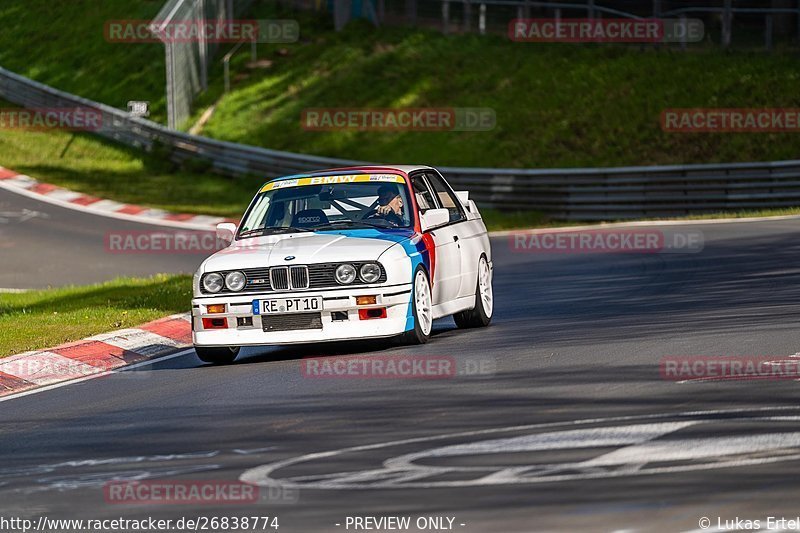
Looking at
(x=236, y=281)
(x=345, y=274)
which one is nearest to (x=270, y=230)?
(x=236, y=281)

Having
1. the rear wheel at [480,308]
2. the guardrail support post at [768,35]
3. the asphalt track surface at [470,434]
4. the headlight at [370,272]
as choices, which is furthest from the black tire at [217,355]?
the guardrail support post at [768,35]

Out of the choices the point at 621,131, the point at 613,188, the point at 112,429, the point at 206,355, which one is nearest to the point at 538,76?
the point at 621,131

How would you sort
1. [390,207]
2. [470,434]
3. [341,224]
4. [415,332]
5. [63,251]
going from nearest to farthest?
[470,434] → [415,332] → [341,224] → [390,207] → [63,251]

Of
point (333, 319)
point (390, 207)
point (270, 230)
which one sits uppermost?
point (390, 207)

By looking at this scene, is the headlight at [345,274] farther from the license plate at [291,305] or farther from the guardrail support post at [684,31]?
the guardrail support post at [684,31]

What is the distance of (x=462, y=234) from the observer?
13.0 m

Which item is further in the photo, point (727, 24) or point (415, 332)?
point (727, 24)

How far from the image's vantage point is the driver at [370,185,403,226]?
1227cm

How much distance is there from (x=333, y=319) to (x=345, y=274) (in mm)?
373

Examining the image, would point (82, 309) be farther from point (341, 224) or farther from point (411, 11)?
point (411, 11)

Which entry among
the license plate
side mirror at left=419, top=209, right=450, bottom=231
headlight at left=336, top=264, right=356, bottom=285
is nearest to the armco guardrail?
side mirror at left=419, top=209, right=450, bottom=231

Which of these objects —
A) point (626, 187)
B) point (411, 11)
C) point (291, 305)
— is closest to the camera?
point (291, 305)

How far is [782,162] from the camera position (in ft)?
86.9

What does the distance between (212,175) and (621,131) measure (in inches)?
404
